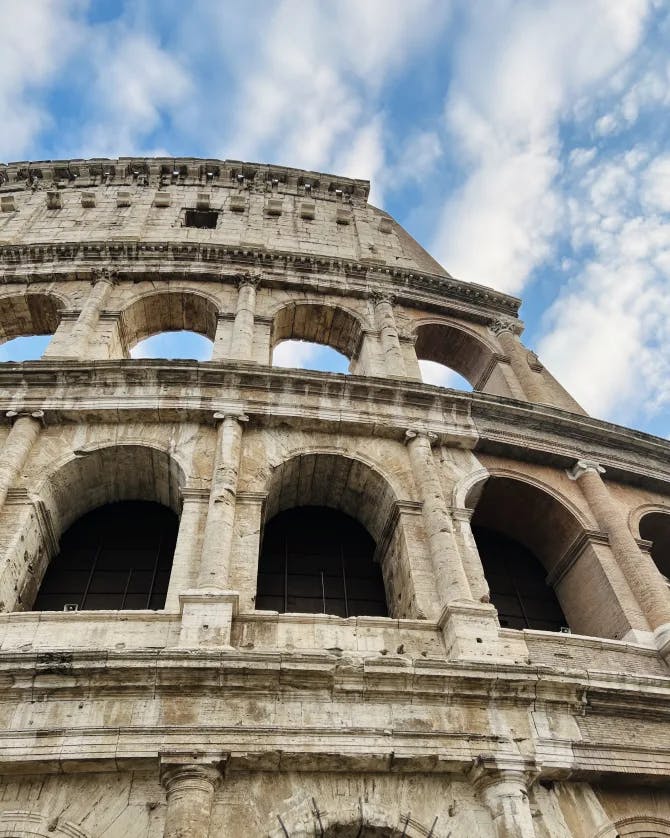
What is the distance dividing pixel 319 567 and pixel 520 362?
6.59m

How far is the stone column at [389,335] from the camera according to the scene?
12.0 m

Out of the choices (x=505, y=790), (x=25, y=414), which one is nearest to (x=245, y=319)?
(x=25, y=414)

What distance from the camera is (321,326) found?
13.9m

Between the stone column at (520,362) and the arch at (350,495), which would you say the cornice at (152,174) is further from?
the arch at (350,495)

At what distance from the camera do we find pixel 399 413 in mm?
10258

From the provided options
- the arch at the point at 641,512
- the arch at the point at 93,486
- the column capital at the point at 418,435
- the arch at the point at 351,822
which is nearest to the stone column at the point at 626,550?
the arch at the point at 641,512

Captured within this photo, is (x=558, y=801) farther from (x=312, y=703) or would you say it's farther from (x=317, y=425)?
(x=317, y=425)

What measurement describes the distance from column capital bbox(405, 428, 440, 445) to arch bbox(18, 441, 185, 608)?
3293 mm

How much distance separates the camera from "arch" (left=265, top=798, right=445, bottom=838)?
5863 millimetres

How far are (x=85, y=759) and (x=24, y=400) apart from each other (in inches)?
216

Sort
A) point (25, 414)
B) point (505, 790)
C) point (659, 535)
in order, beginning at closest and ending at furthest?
point (505, 790) < point (25, 414) < point (659, 535)

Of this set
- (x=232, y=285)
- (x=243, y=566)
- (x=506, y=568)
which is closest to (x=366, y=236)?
(x=232, y=285)

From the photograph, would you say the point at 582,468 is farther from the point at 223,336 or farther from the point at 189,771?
the point at 189,771

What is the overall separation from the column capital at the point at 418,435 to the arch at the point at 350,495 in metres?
0.81
